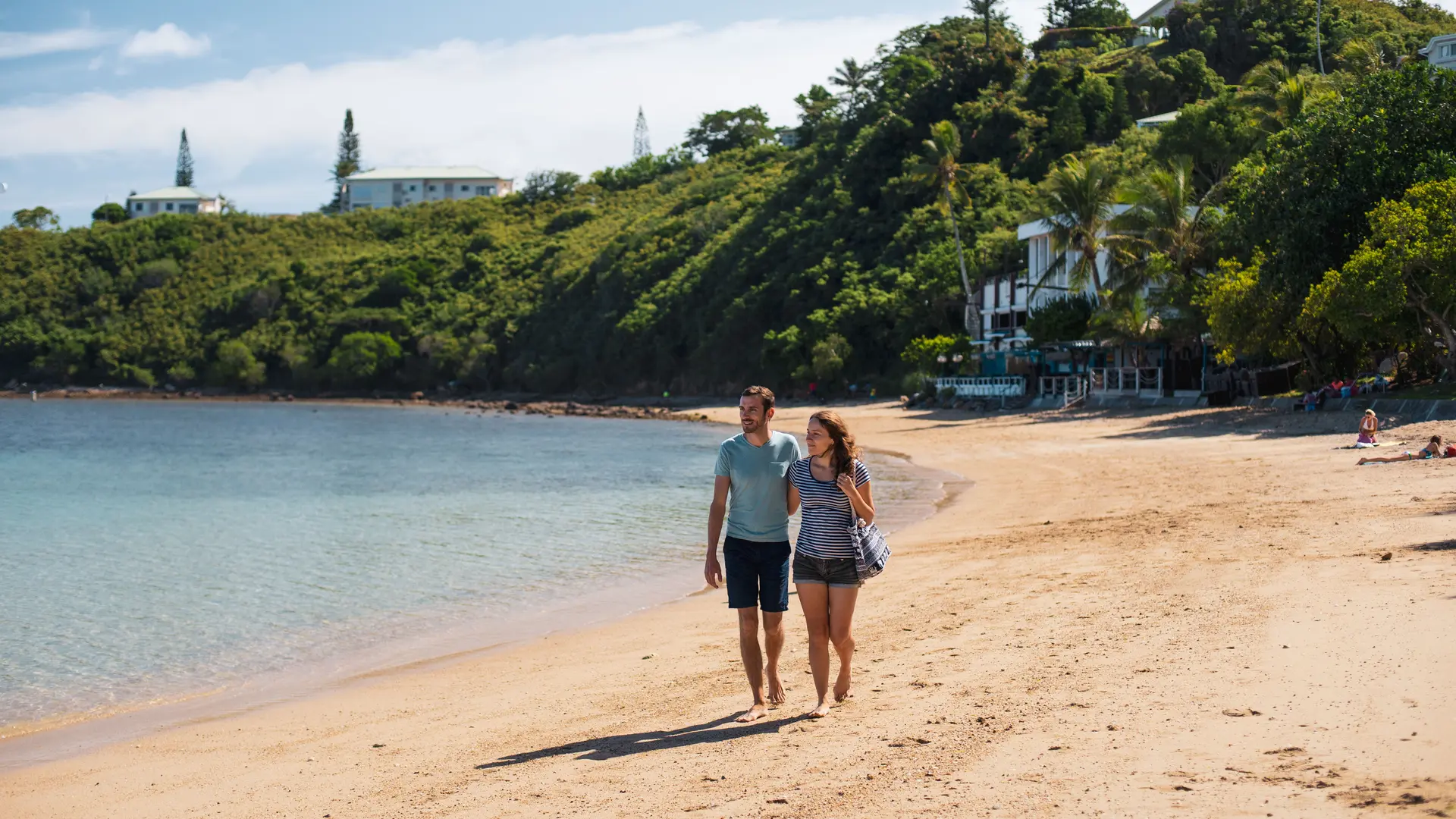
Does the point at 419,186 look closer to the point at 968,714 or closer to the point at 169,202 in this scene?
the point at 169,202

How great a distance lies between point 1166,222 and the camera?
3519cm

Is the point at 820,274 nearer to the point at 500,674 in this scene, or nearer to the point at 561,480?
the point at 561,480

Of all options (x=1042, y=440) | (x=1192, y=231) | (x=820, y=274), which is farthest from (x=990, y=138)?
(x=1042, y=440)

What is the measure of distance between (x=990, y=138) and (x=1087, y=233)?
29.1 metres

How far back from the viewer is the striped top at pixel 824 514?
604 cm

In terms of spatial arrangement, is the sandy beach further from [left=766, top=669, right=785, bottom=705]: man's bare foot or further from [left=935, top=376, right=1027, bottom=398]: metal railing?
[left=935, top=376, right=1027, bottom=398]: metal railing

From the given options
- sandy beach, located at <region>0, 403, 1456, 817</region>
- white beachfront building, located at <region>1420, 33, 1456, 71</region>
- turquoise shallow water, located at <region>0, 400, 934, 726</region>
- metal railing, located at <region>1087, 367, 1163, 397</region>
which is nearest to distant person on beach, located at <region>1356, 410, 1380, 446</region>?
turquoise shallow water, located at <region>0, 400, 934, 726</region>

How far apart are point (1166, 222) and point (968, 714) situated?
32.1 meters

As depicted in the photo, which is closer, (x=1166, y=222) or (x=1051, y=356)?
(x=1166, y=222)

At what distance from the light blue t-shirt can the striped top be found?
100 millimetres

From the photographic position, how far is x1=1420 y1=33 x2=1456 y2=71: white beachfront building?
157 feet

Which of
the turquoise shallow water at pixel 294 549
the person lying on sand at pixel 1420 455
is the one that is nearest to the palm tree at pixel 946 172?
the turquoise shallow water at pixel 294 549

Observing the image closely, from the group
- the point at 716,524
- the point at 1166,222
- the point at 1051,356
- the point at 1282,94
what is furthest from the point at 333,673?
the point at 1282,94

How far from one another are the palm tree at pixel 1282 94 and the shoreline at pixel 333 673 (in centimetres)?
2827
